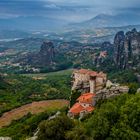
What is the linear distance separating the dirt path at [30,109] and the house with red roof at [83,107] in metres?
32.8

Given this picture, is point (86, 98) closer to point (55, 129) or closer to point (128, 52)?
point (55, 129)

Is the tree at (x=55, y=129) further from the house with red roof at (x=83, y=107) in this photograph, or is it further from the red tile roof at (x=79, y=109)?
the red tile roof at (x=79, y=109)

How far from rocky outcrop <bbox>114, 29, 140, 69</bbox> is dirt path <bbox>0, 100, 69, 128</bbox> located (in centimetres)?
5405

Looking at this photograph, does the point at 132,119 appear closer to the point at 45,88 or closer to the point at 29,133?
the point at 29,133

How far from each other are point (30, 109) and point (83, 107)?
47195mm

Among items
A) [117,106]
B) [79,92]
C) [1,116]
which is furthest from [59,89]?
[117,106]

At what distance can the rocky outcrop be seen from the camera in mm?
166325

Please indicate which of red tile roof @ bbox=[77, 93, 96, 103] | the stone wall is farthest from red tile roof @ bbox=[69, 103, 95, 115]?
the stone wall

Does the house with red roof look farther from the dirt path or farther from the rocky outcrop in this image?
the rocky outcrop

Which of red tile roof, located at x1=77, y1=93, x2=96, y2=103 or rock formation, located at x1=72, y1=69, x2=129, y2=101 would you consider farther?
red tile roof, located at x1=77, y1=93, x2=96, y2=103

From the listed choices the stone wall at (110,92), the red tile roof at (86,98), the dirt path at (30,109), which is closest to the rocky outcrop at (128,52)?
the dirt path at (30,109)

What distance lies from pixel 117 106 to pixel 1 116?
172ft

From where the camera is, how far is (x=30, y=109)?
354ft

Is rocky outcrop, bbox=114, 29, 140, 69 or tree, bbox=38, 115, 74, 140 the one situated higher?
tree, bbox=38, 115, 74, 140
